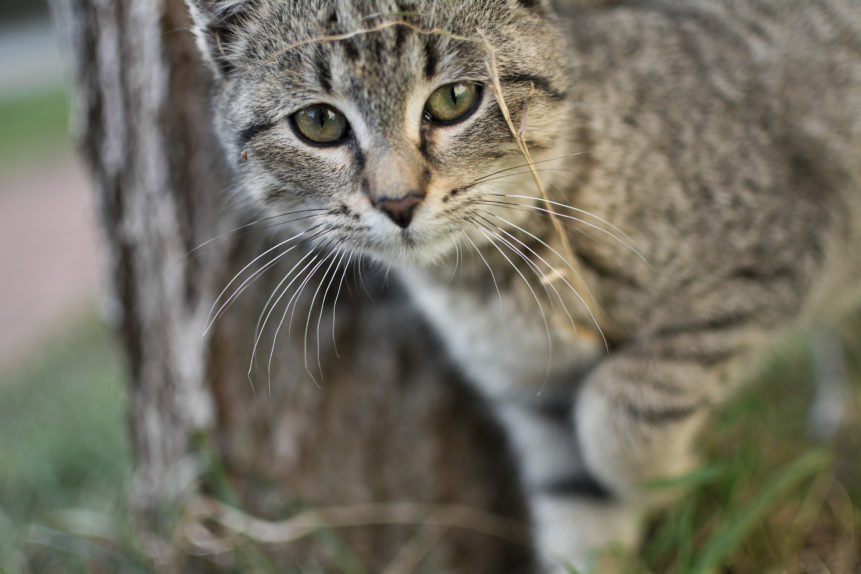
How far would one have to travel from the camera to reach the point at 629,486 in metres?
2.03

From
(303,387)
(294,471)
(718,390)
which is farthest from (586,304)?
A: (294,471)

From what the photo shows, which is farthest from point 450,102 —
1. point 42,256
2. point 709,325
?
point 42,256

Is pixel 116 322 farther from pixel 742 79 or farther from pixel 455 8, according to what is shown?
pixel 742 79

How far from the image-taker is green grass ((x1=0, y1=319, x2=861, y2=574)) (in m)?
2.02

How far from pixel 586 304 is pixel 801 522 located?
1065mm

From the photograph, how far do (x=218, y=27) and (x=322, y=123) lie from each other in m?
0.33

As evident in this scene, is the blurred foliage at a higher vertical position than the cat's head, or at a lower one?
higher

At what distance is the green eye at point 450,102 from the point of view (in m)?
1.48

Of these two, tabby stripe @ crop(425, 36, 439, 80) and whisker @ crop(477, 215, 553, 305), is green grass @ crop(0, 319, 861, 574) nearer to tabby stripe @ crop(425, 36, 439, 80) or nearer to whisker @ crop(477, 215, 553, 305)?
whisker @ crop(477, 215, 553, 305)

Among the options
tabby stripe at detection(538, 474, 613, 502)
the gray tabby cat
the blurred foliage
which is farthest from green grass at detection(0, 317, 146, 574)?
the blurred foliage

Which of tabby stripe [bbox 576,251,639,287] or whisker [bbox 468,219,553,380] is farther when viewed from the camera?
tabby stripe [bbox 576,251,639,287]

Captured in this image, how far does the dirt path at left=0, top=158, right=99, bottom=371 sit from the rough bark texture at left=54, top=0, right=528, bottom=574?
3.20m

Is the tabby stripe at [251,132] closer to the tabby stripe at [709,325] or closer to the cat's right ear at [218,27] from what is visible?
the cat's right ear at [218,27]

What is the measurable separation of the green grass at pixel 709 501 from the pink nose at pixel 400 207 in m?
1.09
